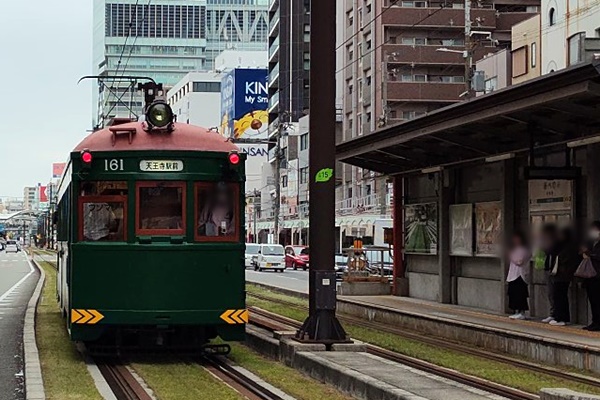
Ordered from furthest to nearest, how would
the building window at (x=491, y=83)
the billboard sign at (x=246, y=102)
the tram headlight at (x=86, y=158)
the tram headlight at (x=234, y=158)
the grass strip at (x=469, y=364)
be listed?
the billboard sign at (x=246, y=102)
the building window at (x=491, y=83)
the tram headlight at (x=234, y=158)
the tram headlight at (x=86, y=158)
the grass strip at (x=469, y=364)

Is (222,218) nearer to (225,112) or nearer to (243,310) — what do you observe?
(243,310)

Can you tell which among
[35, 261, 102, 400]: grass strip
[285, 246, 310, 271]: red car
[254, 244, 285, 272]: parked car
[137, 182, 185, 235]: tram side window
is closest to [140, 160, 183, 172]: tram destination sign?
[137, 182, 185, 235]: tram side window

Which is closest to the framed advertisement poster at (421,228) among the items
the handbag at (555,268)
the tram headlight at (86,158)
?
the handbag at (555,268)

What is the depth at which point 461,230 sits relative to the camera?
778 inches

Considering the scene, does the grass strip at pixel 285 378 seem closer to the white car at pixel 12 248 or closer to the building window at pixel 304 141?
the building window at pixel 304 141

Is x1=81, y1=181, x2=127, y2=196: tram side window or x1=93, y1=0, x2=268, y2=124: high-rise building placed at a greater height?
x1=93, y1=0, x2=268, y2=124: high-rise building

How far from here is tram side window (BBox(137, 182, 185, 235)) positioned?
508 inches

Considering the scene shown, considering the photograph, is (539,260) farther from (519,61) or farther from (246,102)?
(246,102)

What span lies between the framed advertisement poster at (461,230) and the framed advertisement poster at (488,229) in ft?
0.65

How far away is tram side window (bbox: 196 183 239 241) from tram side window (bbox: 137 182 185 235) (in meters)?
0.23

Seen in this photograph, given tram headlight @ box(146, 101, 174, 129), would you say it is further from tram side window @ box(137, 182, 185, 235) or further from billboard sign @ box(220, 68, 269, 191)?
billboard sign @ box(220, 68, 269, 191)

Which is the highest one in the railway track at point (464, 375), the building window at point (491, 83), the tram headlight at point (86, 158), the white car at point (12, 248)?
the building window at point (491, 83)

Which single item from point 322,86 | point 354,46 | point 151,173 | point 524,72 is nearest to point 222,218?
point 151,173

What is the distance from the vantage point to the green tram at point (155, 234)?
41.8ft
